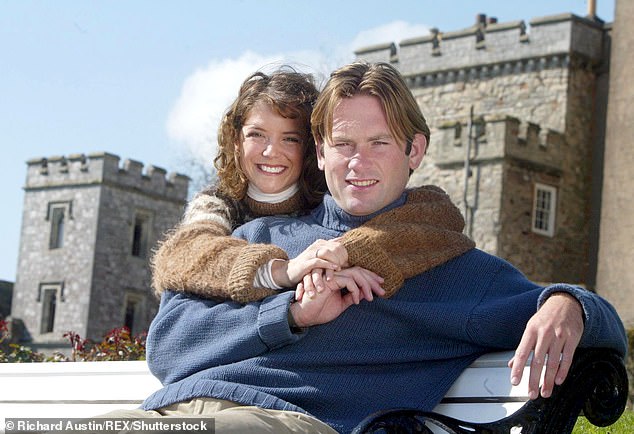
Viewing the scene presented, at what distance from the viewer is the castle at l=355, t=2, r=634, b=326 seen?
26781 mm

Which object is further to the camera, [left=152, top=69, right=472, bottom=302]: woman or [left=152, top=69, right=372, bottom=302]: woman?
[left=152, top=69, right=372, bottom=302]: woman

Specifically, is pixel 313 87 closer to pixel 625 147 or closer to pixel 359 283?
pixel 359 283

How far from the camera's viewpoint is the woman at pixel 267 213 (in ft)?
12.5

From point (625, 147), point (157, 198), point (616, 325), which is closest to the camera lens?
point (616, 325)

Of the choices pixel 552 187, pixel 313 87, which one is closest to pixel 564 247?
pixel 552 187

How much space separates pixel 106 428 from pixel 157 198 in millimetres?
42239

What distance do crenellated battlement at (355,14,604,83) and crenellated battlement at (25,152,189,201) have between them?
13.0 metres

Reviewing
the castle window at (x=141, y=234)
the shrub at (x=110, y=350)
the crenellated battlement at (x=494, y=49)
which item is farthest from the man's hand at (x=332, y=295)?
the castle window at (x=141, y=234)

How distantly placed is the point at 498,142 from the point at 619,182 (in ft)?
9.66

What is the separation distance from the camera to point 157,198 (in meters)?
45.3

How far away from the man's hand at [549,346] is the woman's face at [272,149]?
3.91 feet

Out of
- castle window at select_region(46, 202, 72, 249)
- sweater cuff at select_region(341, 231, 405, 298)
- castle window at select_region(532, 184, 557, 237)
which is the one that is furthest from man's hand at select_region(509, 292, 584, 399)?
castle window at select_region(46, 202, 72, 249)

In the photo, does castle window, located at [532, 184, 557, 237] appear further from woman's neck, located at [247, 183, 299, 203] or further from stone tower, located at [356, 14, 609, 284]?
woman's neck, located at [247, 183, 299, 203]

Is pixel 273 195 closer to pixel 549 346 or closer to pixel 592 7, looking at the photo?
pixel 549 346
